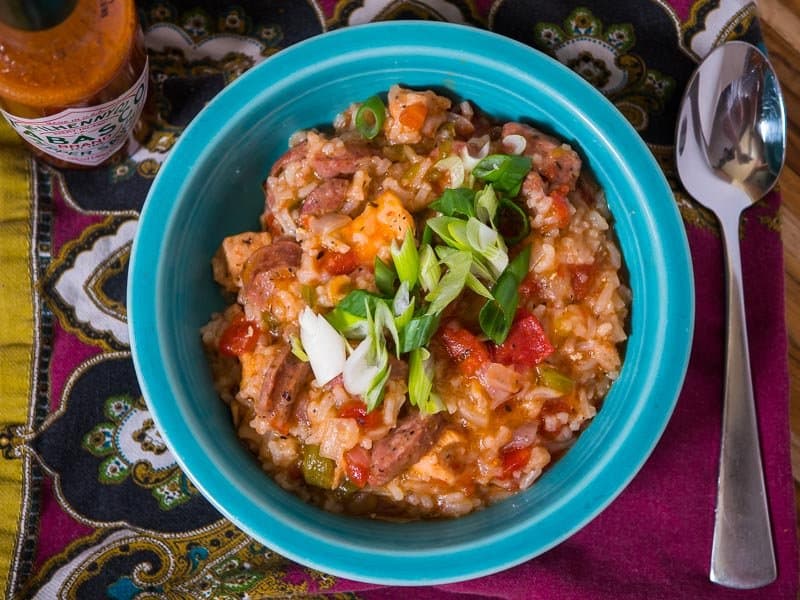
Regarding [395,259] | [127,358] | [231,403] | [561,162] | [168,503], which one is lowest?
[168,503]

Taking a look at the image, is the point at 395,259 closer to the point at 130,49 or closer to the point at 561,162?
the point at 561,162

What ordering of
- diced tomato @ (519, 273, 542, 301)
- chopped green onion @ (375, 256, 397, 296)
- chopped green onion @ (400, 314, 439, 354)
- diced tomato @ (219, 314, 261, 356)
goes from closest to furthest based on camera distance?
1. chopped green onion @ (400, 314, 439, 354)
2. chopped green onion @ (375, 256, 397, 296)
3. diced tomato @ (519, 273, 542, 301)
4. diced tomato @ (219, 314, 261, 356)

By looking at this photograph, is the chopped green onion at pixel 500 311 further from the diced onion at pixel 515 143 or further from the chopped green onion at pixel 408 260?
the diced onion at pixel 515 143

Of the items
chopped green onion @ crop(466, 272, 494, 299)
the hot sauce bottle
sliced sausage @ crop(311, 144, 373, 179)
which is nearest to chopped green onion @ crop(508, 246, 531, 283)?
chopped green onion @ crop(466, 272, 494, 299)

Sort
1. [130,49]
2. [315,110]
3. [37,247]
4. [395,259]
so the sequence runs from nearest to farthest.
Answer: [395,259], [130,49], [315,110], [37,247]

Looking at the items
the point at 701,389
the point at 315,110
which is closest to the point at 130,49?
the point at 315,110

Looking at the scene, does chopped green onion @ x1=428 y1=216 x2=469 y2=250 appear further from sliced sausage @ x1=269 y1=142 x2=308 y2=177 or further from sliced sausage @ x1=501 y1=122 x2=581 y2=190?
sliced sausage @ x1=269 y1=142 x2=308 y2=177
